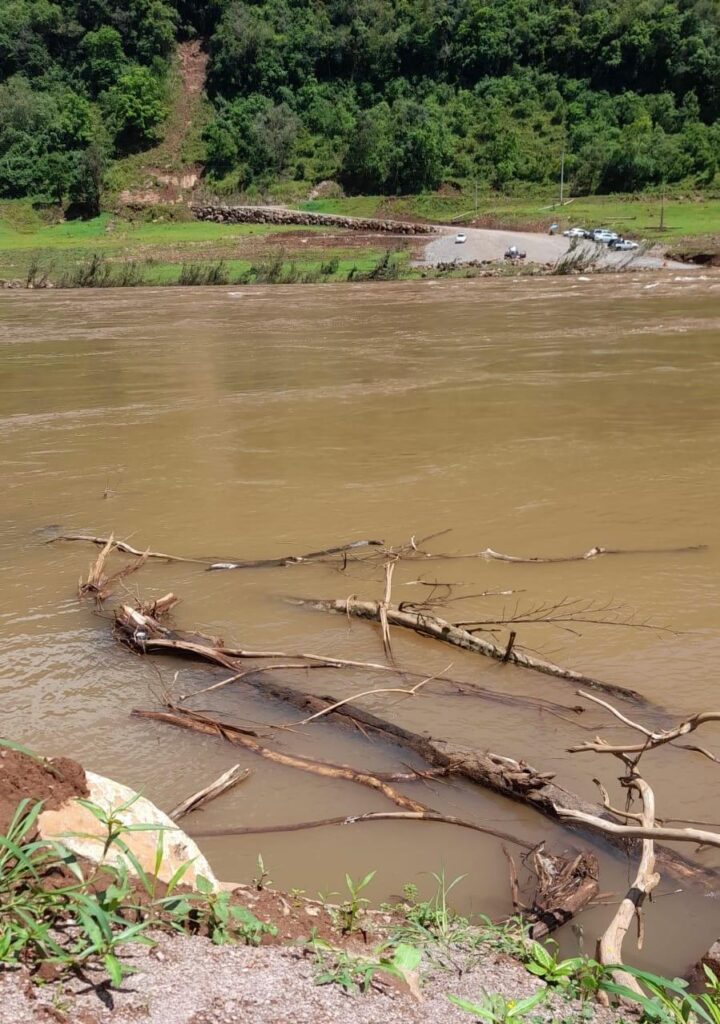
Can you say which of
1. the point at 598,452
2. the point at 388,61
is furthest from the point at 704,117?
the point at 598,452

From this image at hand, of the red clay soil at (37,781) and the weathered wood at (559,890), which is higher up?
the red clay soil at (37,781)

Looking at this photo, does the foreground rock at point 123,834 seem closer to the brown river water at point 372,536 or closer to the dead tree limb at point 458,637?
the brown river water at point 372,536

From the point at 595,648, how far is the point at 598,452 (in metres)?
5.36

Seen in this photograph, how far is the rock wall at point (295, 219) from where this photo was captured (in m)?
54.4

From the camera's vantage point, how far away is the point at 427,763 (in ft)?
14.0

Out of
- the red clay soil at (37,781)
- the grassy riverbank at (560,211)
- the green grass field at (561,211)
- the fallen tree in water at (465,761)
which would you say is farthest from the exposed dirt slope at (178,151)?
the red clay soil at (37,781)

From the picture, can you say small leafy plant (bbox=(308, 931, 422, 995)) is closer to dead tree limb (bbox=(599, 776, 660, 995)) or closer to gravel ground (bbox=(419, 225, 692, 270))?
dead tree limb (bbox=(599, 776, 660, 995))

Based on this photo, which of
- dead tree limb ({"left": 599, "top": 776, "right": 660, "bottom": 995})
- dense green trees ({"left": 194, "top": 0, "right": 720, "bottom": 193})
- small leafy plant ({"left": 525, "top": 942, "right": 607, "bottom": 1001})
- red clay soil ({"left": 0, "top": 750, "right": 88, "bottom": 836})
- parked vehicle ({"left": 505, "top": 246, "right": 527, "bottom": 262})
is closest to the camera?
small leafy plant ({"left": 525, "top": 942, "right": 607, "bottom": 1001})

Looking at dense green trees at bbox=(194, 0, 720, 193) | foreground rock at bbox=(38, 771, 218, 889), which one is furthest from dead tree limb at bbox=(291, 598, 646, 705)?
dense green trees at bbox=(194, 0, 720, 193)

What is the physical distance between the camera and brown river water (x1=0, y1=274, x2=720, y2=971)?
3.97m

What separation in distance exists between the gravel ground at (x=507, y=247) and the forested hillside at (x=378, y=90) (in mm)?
17120

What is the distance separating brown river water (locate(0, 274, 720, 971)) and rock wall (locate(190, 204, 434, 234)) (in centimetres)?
3644

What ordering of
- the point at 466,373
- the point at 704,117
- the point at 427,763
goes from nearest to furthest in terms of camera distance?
the point at 427,763 → the point at 466,373 → the point at 704,117

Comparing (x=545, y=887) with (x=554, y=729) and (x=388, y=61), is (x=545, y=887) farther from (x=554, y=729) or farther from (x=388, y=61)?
(x=388, y=61)
